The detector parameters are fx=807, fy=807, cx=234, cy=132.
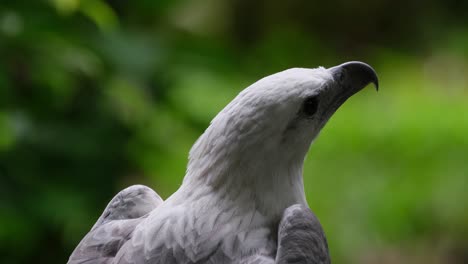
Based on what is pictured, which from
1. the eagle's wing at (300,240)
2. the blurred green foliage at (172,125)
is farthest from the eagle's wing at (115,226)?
the blurred green foliage at (172,125)

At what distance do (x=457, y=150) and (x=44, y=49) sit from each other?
2816mm

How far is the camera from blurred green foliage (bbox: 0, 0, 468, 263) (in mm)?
3846

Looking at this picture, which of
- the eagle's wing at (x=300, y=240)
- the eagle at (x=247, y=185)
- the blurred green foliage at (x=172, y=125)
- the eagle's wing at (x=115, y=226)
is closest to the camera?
the eagle's wing at (x=300, y=240)

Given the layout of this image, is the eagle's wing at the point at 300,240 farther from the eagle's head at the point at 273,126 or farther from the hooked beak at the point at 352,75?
the hooked beak at the point at 352,75

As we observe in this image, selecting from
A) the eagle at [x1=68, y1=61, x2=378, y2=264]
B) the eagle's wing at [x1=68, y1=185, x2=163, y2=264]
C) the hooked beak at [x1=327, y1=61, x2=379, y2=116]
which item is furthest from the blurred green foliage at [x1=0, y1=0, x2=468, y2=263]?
the hooked beak at [x1=327, y1=61, x2=379, y2=116]

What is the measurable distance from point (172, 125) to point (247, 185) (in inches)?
117

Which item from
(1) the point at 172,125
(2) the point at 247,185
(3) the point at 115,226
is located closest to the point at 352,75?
(2) the point at 247,185

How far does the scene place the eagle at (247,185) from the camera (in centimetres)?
156

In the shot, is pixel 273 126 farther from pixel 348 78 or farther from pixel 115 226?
pixel 115 226

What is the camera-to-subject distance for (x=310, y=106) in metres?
1.61

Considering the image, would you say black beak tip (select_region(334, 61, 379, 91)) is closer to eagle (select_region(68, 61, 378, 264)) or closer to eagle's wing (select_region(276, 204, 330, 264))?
eagle (select_region(68, 61, 378, 264))

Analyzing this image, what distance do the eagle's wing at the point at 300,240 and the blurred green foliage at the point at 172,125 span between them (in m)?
2.03

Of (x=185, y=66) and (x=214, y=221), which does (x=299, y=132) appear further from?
(x=185, y=66)

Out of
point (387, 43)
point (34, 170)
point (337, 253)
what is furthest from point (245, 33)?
point (34, 170)
